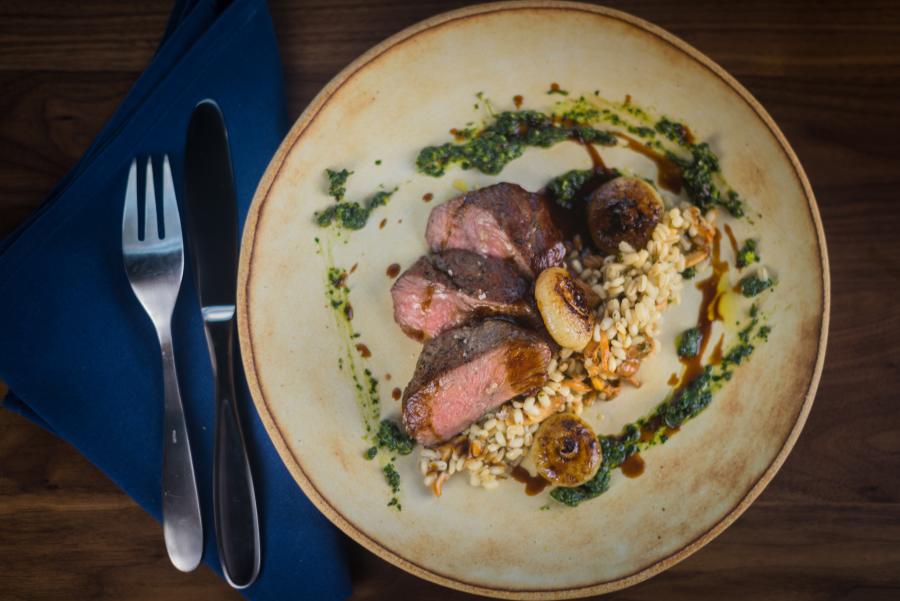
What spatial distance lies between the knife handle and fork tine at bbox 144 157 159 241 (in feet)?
1.40

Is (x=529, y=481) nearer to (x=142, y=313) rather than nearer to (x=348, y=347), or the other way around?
(x=348, y=347)

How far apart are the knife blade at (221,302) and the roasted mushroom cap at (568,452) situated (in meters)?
1.22

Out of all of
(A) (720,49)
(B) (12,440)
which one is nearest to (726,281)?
(A) (720,49)

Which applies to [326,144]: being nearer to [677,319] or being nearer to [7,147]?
[7,147]

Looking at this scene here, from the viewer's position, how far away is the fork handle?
2.63m

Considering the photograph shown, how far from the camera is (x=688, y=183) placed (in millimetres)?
2799

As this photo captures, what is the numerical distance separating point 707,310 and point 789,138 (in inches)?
34.5

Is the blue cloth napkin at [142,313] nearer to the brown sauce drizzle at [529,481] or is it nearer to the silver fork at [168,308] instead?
the silver fork at [168,308]

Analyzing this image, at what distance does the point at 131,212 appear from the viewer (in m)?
2.65

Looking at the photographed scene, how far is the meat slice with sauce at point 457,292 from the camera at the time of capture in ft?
8.47

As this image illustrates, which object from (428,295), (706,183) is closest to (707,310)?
(706,183)

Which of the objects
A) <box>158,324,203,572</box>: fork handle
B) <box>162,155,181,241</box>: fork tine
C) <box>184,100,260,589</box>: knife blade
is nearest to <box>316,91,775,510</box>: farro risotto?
<box>184,100,260,589</box>: knife blade

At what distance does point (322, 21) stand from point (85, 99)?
1125 mm

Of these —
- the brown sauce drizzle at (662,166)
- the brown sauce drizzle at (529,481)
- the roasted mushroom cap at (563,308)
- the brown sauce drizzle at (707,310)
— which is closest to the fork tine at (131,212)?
the roasted mushroom cap at (563,308)
